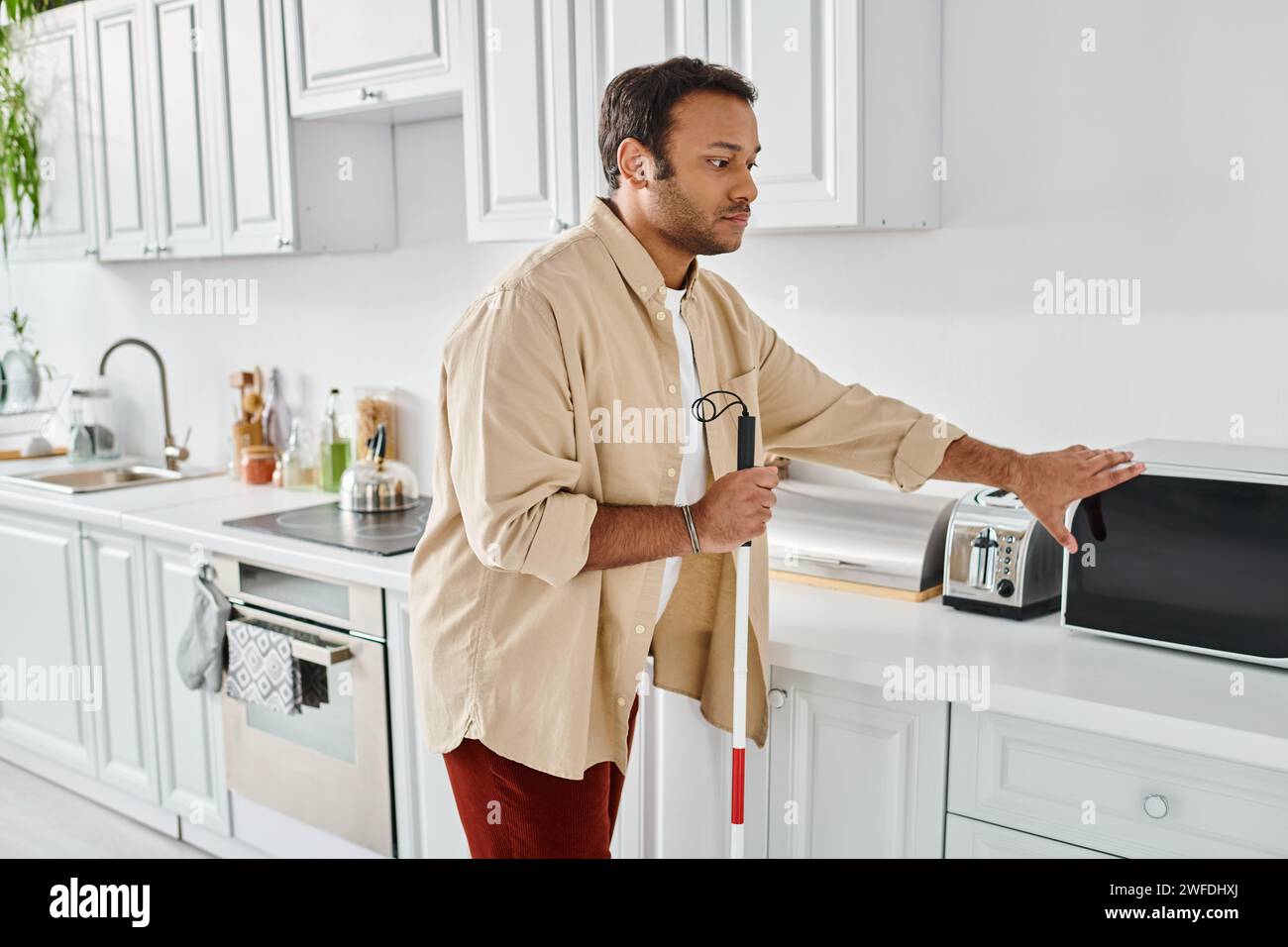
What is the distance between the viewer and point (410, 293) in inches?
124

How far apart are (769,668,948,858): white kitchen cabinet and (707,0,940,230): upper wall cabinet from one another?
2.56 feet

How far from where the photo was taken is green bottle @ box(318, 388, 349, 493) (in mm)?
3186

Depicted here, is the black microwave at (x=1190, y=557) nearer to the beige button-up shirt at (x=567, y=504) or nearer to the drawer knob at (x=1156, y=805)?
the drawer knob at (x=1156, y=805)

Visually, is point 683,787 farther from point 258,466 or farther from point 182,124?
point 182,124

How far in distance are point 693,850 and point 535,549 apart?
74 centimetres

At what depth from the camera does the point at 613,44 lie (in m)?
2.22

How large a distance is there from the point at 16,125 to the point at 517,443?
2.79m

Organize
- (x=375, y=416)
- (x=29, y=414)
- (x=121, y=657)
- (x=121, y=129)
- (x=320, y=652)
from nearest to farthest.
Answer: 1. (x=320, y=652)
2. (x=121, y=657)
3. (x=375, y=416)
4. (x=121, y=129)
5. (x=29, y=414)

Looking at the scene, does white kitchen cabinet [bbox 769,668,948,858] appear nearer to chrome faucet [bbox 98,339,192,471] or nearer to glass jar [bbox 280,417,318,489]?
glass jar [bbox 280,417,318,489]

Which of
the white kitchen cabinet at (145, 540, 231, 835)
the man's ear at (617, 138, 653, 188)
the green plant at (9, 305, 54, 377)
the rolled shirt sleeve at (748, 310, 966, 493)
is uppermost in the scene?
the man's ear at (617, 138, 653, 188)

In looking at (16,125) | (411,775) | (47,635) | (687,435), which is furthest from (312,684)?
(16,125)

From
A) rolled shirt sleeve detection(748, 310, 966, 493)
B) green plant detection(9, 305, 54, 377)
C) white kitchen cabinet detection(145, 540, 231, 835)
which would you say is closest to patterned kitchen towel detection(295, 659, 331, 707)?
white kitchen cabinet detection(145, 540, 231, 835)

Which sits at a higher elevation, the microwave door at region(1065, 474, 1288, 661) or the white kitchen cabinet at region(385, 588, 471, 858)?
the microwave door at region(1065, 474, 1288, 661)

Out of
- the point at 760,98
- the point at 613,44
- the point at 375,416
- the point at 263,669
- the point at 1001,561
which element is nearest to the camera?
the point at 1001,561
